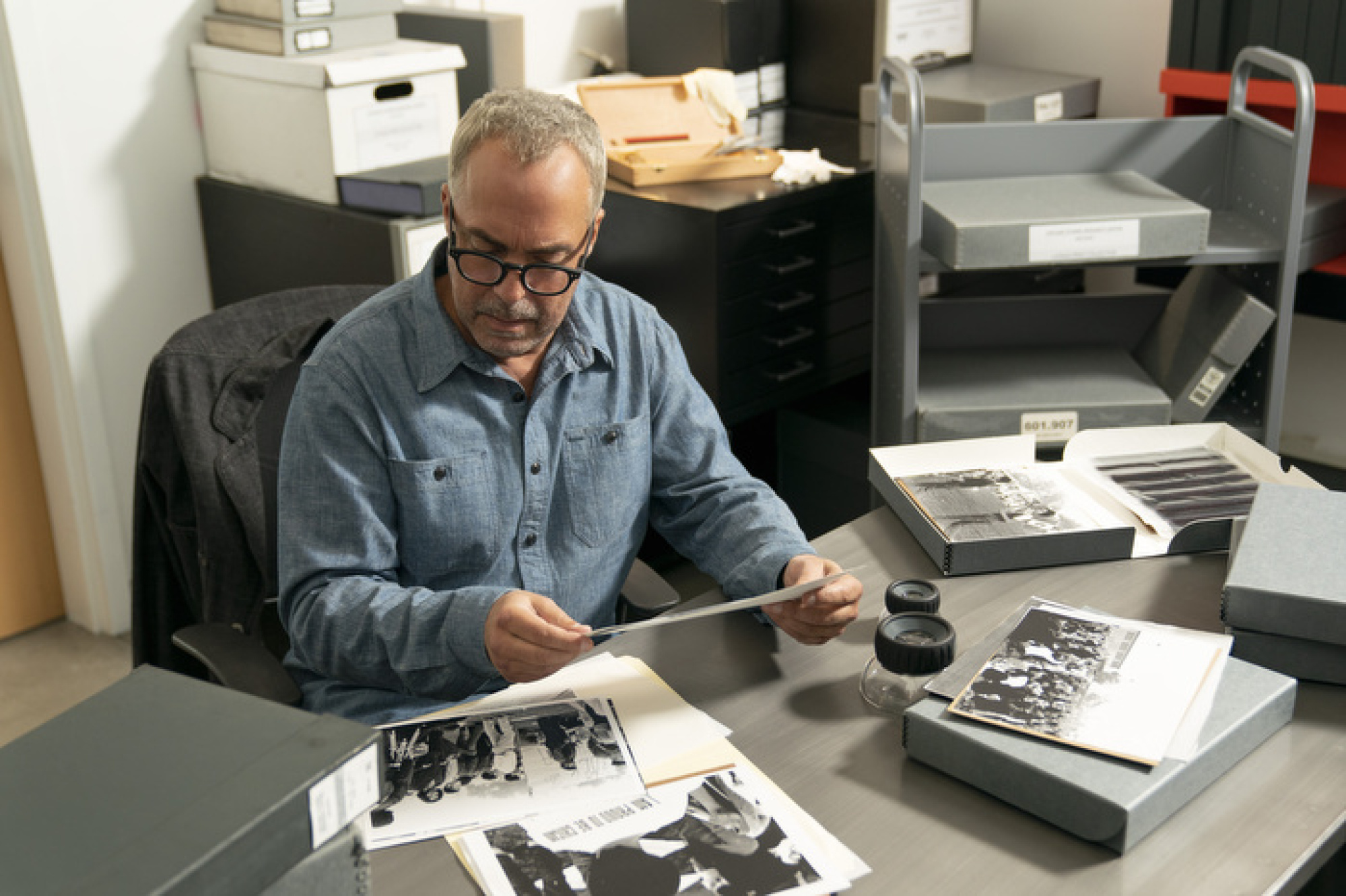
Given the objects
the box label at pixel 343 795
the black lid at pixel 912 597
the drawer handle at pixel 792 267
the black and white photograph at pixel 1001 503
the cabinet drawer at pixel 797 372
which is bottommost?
the cabinet drawer at pixel 797 372

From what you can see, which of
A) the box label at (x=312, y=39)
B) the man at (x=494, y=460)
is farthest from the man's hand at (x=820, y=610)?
the box label at (x=312, y=39)

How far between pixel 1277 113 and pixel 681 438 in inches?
66.9

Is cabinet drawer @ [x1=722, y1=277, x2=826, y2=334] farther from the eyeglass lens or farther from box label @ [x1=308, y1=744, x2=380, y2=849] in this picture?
box label @ [x1=308, y1=744, x2=380, y2=849]

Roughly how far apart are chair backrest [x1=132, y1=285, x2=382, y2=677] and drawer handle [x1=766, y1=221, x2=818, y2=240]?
95 cm

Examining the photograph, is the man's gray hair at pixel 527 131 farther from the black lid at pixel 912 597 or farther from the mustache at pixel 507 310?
the black lid at pixel 912 597

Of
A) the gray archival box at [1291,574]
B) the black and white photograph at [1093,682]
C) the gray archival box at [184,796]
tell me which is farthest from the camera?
the gray archival box at [1291,574]

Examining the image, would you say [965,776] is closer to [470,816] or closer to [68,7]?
[470,816]

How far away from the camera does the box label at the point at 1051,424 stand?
2057 millimetres

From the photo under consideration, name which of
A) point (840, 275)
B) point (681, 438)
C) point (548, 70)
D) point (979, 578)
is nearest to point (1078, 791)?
point (979, 578)

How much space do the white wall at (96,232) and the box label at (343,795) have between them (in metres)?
1.64

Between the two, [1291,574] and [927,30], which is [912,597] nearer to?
[1291,574]

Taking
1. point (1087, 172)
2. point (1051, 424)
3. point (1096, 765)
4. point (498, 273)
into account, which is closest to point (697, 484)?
point (498, 273)

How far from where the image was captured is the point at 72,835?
76 cm

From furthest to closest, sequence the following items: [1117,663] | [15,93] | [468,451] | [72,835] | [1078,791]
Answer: [15,93] < [468,451] < [1117,663] < [1078,791] < [72,835]
